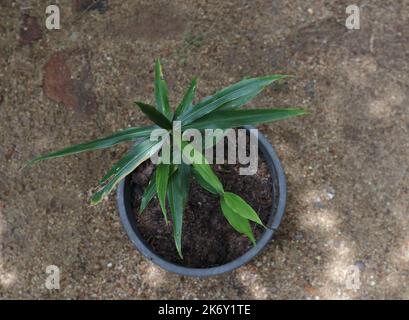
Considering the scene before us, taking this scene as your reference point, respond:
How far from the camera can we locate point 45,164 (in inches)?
87.8

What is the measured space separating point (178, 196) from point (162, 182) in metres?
0.12

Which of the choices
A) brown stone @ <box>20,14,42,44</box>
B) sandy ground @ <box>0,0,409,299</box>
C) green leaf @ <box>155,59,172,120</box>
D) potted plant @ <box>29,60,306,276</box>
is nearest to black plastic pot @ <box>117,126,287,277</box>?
potted plant @ <box>29,60,306,276</box>

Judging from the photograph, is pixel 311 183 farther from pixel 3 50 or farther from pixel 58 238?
pixel 3 50

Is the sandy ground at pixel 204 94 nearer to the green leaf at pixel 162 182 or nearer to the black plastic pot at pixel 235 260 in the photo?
the black plastic pot at pixel 235 260

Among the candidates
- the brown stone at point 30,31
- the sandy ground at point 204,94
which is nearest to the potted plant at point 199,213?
the sandy ground at point 204,94

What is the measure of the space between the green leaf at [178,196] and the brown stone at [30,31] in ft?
4.12

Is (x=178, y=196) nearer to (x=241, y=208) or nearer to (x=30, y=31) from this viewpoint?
(x=241, y=208)

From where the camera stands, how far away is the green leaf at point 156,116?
1.27 meters

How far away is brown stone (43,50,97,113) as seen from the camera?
2268mm

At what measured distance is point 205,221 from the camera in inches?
75.1

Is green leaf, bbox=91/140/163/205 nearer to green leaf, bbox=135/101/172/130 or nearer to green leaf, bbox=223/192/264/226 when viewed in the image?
green leaf, bbox=135/101/172/130
